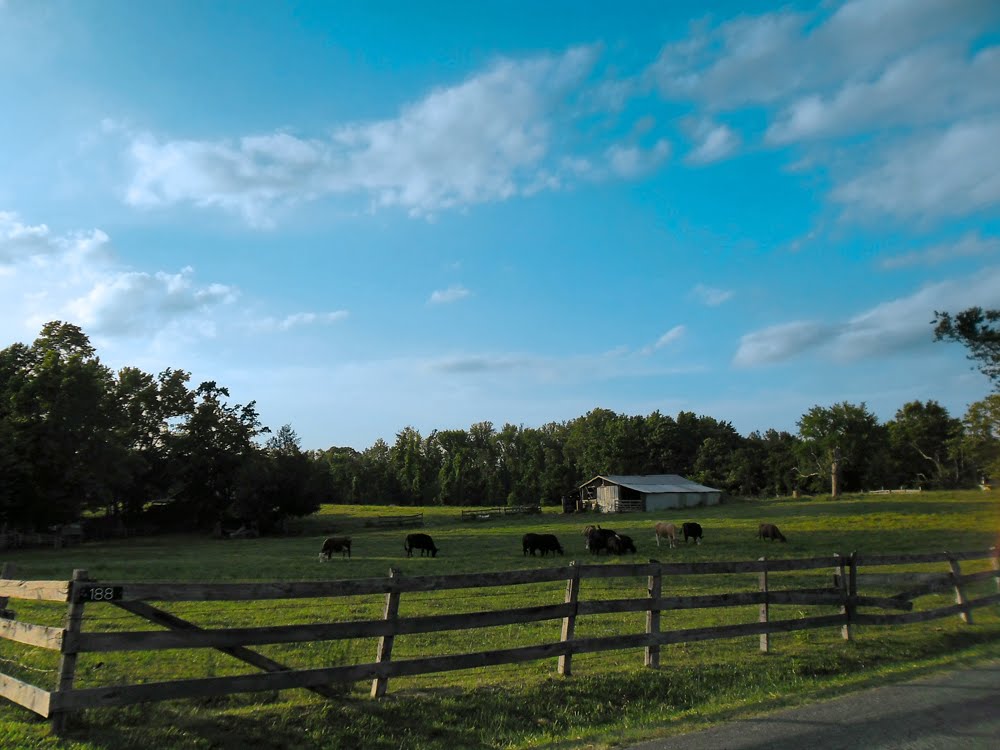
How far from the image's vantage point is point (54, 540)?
4678cm

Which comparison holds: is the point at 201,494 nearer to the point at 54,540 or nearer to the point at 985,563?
the point at 54,540

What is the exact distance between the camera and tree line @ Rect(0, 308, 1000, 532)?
45.3 meters

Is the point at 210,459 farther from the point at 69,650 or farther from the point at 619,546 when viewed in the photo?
the point at 69,650

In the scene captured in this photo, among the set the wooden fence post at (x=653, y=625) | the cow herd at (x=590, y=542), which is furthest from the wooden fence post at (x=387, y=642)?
the cow herd at (x=590, y=542)

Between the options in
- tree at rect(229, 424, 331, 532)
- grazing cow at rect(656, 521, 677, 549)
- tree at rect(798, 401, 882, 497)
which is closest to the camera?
grazing cow at rect(656, 521, 677, 549)

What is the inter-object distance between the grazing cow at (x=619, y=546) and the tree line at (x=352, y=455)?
1977 centimetres

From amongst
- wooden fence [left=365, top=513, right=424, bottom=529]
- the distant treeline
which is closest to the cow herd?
wooden fence [left=365, top=513, right=424, bottom=529]

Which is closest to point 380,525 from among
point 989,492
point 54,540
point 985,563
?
point 54,540

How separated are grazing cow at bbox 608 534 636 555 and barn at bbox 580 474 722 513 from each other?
45.0 meters

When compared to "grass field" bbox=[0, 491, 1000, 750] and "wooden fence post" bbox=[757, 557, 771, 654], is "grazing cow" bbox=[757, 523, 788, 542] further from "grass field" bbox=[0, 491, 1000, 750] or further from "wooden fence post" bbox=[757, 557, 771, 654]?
"wooden fence post" bbox=[757, 557, 771, 654]

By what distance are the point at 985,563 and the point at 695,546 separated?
12.8 meters

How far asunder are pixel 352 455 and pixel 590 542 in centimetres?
11340

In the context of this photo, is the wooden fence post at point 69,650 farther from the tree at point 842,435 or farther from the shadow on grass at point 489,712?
the tree at point 842,435

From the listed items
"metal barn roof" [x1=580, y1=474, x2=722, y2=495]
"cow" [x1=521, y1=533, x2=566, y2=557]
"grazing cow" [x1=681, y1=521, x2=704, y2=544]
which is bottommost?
"cow" [x1=521, y1=533, x2=566, y2=557]
